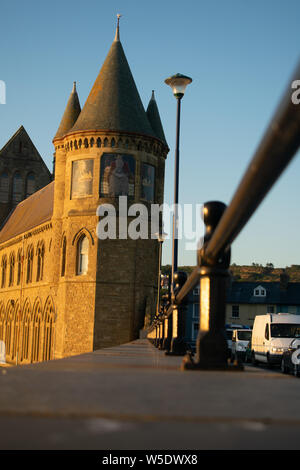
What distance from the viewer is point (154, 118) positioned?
48.4 m

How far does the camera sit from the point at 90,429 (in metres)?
1.87

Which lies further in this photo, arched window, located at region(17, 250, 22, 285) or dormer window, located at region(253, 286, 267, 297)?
dormer window, located at region(253, 286, 267, 297)

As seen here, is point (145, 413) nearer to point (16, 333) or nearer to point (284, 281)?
point (16, 333)

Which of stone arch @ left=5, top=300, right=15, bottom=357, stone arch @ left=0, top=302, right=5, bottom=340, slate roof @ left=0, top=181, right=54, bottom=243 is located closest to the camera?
slate roof @ left=0, top=181, right=54, bottom=243

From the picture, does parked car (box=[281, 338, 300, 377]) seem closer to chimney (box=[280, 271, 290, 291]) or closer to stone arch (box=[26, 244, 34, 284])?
stone arch (box=[26, 244, 34, 284])

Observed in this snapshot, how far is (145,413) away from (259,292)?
7549cm

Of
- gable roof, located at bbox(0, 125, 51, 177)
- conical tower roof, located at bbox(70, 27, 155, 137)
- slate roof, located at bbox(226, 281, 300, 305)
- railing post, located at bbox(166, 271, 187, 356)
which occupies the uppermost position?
gable roof, located at bbox(0, 125, 51, 177)

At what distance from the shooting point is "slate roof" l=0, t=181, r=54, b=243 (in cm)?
5610

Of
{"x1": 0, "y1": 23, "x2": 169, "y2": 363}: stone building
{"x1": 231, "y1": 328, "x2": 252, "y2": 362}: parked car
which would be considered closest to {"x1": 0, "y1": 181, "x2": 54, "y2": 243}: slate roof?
{"x1": 0, "y1": 23, "x2": 169, "y2": 363}: stone building

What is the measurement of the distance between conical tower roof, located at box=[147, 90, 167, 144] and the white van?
26159 millimetres

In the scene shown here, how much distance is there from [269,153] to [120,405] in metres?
1.06

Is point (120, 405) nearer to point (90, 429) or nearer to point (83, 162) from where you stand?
point (90, 429)

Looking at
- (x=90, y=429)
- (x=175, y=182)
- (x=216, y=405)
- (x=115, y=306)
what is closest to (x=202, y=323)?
(x=216, y=405)

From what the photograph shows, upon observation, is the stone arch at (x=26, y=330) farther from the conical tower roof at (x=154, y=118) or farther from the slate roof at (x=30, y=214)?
the conical tower roof at (x=154, y=118)
